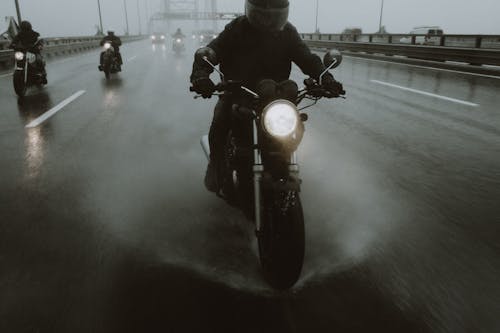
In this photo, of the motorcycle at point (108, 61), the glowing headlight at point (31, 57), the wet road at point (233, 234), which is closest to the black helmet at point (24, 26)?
the glowing headlight at point (31, 57)

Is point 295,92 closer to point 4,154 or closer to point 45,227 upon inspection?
point 45,227

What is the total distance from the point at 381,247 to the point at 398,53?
19.7 meters

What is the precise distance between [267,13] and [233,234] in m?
1.77

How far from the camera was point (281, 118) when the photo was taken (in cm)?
250

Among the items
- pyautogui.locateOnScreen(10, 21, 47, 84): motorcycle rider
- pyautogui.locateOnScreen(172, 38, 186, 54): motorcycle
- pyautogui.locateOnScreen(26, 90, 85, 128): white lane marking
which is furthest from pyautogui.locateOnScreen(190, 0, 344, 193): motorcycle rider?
pyautogui.locateOnScreen(172, 38, 186, 54): motorcycle

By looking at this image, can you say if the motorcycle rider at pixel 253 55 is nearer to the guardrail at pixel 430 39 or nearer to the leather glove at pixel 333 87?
the leather glove at pixel 333 87

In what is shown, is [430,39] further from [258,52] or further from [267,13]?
[267,13]

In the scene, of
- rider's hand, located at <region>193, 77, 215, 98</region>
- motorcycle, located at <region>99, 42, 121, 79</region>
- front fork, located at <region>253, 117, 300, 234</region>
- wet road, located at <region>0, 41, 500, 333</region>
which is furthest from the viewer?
motorcycle, located at <region>99, 42, 121, 79</region>

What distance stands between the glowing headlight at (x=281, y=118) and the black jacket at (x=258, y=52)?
1010 millimetres

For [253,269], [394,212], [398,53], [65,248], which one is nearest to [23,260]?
[65,248]

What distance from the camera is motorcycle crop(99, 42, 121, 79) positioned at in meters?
15.3

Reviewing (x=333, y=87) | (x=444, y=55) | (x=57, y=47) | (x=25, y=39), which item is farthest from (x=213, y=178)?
(x=57, y=47)

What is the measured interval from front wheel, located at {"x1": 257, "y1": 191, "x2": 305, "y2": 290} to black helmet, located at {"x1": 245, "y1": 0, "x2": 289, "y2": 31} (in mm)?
1284

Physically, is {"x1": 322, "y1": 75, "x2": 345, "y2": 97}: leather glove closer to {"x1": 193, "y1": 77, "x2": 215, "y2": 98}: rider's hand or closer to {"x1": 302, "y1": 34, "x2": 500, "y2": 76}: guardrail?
{"x1": 193, "y1": 77, "x2": 215, "y2": 98}: rider's hand
